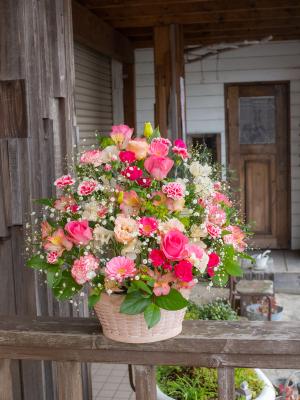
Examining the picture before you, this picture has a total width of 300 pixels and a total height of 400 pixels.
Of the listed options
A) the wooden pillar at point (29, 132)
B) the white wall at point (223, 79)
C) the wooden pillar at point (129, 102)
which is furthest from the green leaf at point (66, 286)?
the white wall at point (223, 79)

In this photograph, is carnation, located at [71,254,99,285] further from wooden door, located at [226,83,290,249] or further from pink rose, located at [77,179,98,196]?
wooden door, located at [226,83,290,249]

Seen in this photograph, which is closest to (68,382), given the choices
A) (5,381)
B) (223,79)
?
(5,381)

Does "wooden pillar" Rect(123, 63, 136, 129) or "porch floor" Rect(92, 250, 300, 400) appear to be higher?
"wooden pillar" Rect(123, 63, 136, 129)

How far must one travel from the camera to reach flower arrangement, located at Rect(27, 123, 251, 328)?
1.88 meters

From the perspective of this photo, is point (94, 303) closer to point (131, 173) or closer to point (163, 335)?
point (163, 335)

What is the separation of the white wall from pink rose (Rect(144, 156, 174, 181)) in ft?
24.0

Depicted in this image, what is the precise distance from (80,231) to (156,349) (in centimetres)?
44

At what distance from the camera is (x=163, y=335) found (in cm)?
199

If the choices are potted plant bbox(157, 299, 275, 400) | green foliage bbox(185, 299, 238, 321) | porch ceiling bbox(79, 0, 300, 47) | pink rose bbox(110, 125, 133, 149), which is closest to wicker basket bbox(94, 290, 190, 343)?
pink rose bbox(110, 125, 133, 149)

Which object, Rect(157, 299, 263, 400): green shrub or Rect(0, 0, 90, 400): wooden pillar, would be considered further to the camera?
Rect(157, 299, 263, 400): green shrub

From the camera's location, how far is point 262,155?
9398 millimetres

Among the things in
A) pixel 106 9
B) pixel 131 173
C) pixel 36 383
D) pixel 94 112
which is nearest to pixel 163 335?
pixel 131 173

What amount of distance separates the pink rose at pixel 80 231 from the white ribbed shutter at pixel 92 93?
4569mm

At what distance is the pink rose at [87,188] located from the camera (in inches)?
77.7
